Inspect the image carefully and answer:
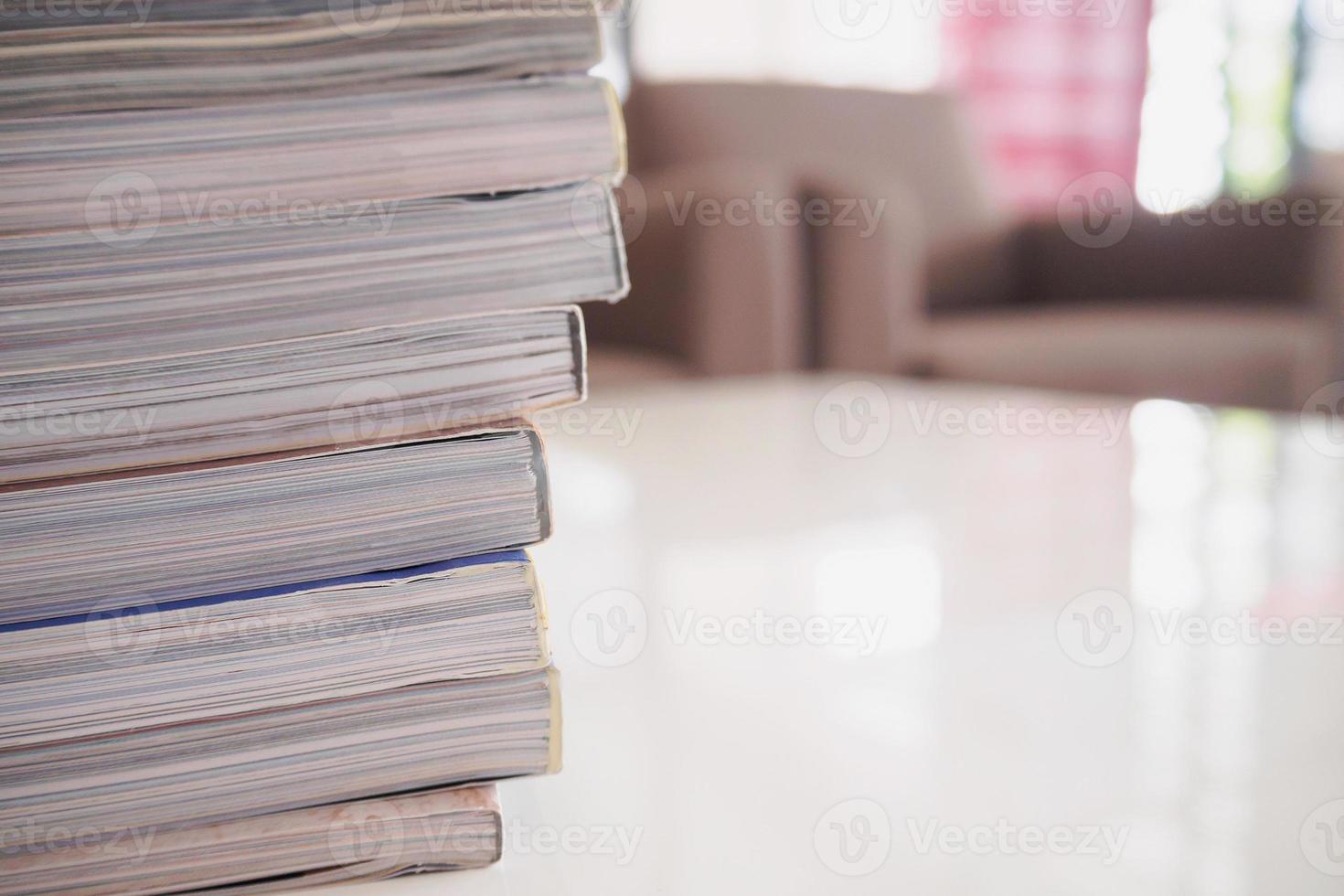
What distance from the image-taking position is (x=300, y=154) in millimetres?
292

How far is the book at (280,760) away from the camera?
0.97 feet

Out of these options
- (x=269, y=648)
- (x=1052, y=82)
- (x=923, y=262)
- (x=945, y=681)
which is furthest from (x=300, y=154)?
(x=1052, y=82)

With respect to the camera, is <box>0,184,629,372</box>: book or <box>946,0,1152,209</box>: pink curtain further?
<box>946,0,1152,209</box>: pink curtain

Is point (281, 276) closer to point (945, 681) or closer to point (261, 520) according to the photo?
point (261, 520)

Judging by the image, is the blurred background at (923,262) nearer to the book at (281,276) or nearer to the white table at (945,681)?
the white table at (945,681)

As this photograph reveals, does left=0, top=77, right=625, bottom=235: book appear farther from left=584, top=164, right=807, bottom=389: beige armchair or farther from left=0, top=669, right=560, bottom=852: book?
left=584, top=164, right=807, bottom=389: beige armchair

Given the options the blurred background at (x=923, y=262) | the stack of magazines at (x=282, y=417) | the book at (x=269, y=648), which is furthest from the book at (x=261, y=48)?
the blurred background at (x=923, y=262)

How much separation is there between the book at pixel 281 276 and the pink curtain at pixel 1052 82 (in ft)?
16.6

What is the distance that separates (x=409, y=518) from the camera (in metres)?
0.30

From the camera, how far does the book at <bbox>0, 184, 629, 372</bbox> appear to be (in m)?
0.28

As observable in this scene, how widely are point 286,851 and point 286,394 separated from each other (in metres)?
0.12

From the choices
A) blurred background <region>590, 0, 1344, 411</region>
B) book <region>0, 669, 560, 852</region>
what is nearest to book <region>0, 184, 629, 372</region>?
book <region>0, 669, 560, 852</region>

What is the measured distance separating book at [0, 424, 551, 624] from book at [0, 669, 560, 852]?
37mm

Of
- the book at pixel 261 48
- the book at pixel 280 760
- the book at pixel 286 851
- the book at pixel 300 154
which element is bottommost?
the book at pixel 286 851
